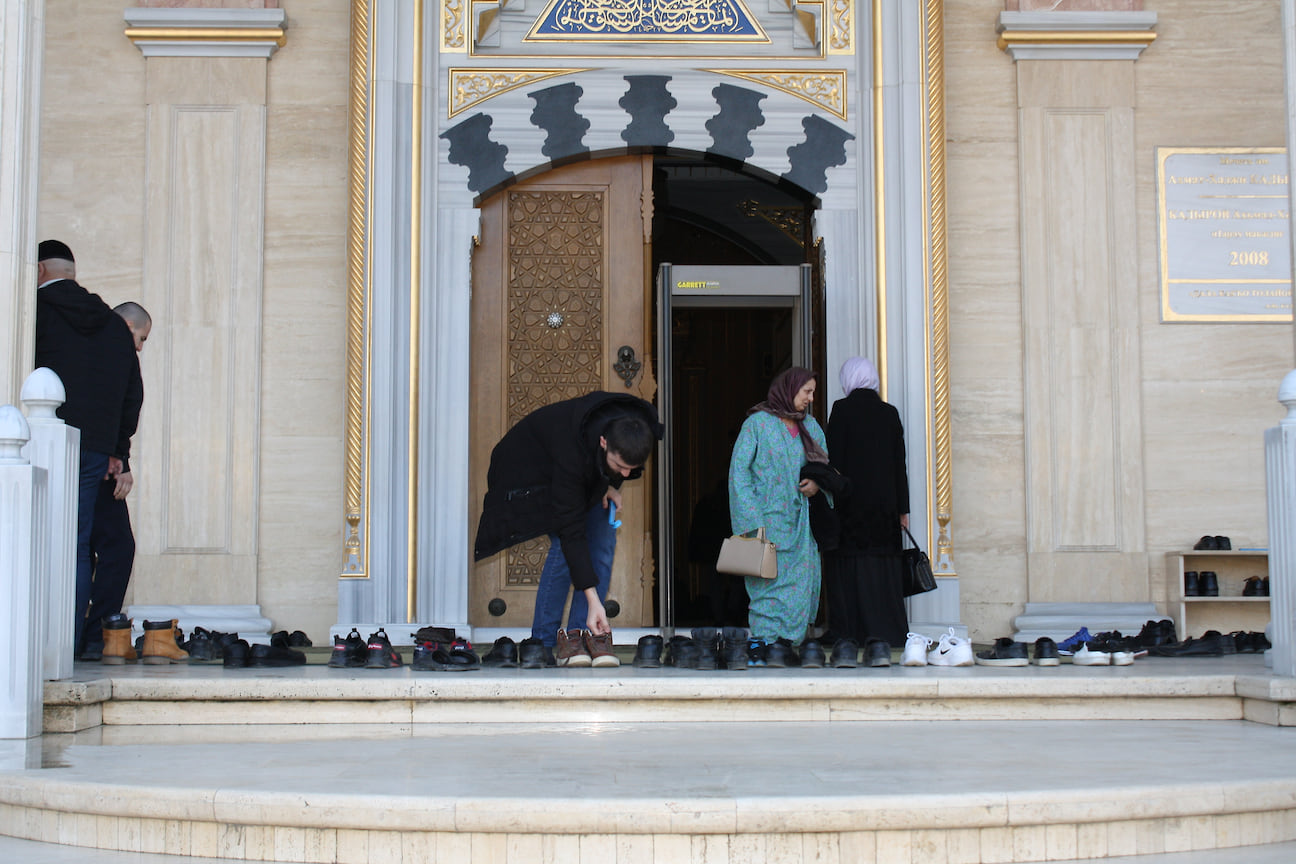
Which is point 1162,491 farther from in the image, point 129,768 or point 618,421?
point 129,768

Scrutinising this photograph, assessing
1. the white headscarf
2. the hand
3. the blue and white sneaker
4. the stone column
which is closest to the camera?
the stone column

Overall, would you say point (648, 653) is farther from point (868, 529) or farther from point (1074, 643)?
point (1074, 643)

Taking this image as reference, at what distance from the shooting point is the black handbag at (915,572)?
6.66 metres

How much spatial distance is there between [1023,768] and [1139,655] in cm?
281

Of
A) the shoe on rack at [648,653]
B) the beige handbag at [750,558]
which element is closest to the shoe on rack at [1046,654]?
the beige handbag at [750,558]

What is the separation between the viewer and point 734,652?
562 centimetres

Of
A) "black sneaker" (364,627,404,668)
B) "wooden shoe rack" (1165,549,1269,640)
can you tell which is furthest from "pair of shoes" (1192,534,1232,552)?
"black sneaker" (364,627,404,668)

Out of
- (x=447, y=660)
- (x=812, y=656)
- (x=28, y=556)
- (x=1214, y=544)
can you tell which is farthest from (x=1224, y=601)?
(x=28, y=556)

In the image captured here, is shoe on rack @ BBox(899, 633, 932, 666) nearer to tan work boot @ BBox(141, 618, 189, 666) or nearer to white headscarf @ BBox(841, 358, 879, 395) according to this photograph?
white headscarf @ BBox(841, 358, 879, 395)

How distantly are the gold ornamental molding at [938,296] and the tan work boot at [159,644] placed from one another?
3725mm

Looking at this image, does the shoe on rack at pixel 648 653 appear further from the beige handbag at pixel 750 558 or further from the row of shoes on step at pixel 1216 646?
the row of shoes on step at pixel 1216 646

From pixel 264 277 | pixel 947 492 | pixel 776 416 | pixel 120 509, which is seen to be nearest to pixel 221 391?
pixel 264 277

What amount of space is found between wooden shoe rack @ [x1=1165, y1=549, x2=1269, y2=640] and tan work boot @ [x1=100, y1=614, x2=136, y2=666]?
5230mm

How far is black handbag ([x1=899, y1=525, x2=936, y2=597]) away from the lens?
21.9ft
